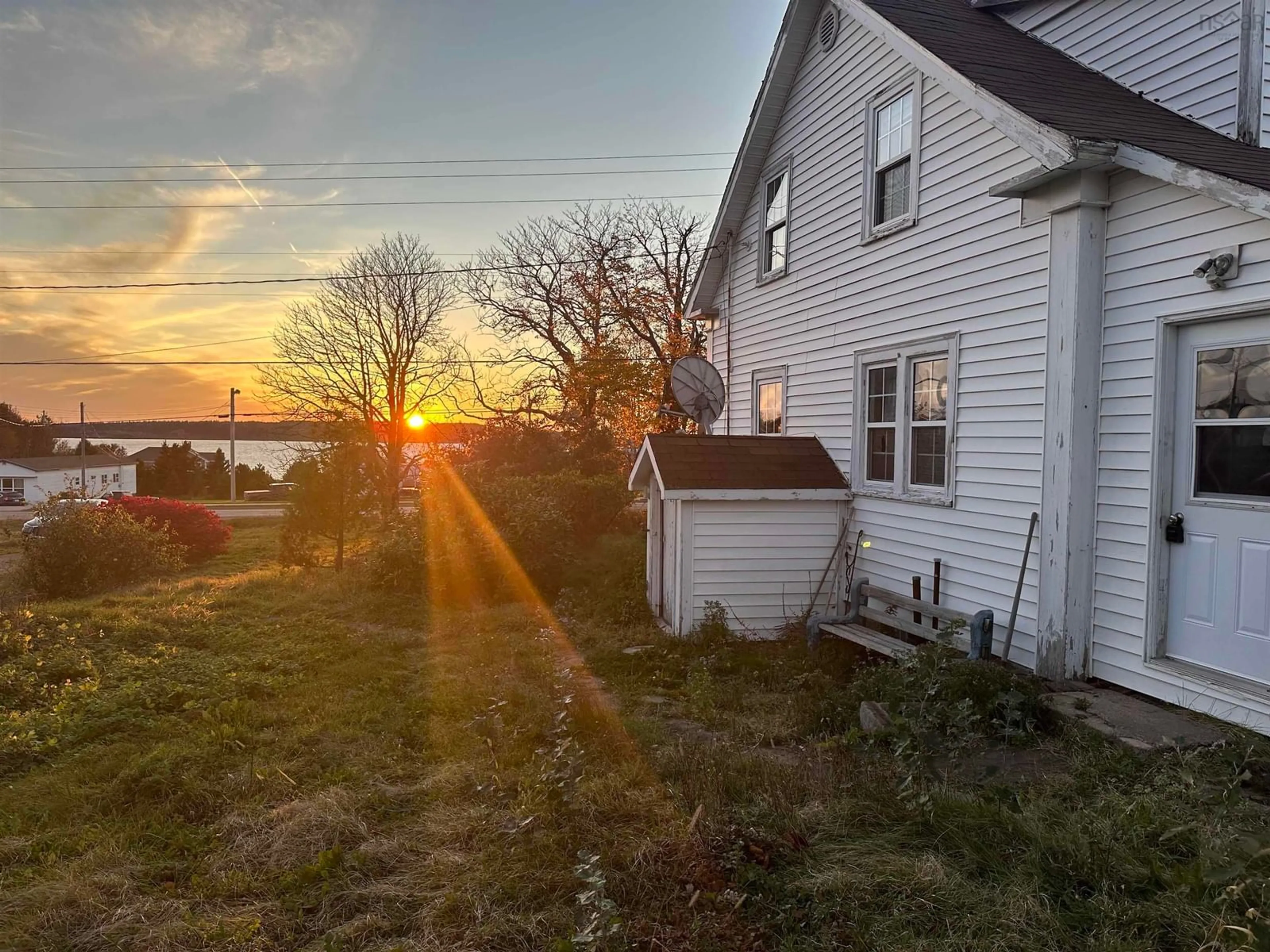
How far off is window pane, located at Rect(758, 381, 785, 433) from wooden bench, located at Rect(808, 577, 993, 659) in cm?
313

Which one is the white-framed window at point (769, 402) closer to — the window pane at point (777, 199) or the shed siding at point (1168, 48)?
the window pane at point (777, 199)

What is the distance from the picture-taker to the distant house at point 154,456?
54.1 meters

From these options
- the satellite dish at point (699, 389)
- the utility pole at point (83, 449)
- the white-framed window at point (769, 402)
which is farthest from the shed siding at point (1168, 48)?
the utility pole at point (83, 449)

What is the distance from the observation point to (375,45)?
1211cm

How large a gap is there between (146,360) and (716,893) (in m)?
39.3

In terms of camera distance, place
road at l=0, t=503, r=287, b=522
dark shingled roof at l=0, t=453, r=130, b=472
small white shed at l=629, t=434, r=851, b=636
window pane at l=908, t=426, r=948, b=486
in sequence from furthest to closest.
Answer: dark shingled roof at l=0, t=453, r=130, b=472
road at l=0, t=503, r=287, b=522
small white shed at l=629, t=434, r=851, b=636
window pane at l=908, t=426, r=948, b=486

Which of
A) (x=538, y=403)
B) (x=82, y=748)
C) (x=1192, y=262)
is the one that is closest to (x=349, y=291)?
(x=538, y=403)

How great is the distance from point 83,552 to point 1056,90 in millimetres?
15727

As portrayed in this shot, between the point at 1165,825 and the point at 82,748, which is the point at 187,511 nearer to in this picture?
the point at 82,748

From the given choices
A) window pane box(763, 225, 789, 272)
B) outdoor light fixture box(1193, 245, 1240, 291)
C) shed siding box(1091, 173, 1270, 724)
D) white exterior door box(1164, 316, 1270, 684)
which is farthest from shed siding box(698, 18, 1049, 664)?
outdoor light fixture box(1193, 245, 1240, 291)

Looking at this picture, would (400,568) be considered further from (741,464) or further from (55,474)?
(55,474)

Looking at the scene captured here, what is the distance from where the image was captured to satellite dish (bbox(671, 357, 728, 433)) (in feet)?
35.2

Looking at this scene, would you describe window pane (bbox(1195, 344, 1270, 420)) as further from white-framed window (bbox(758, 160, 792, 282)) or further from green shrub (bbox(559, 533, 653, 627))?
green shrub (bbox(559, 533, 653, 627))

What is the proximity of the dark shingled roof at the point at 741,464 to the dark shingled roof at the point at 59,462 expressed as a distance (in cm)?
6307
